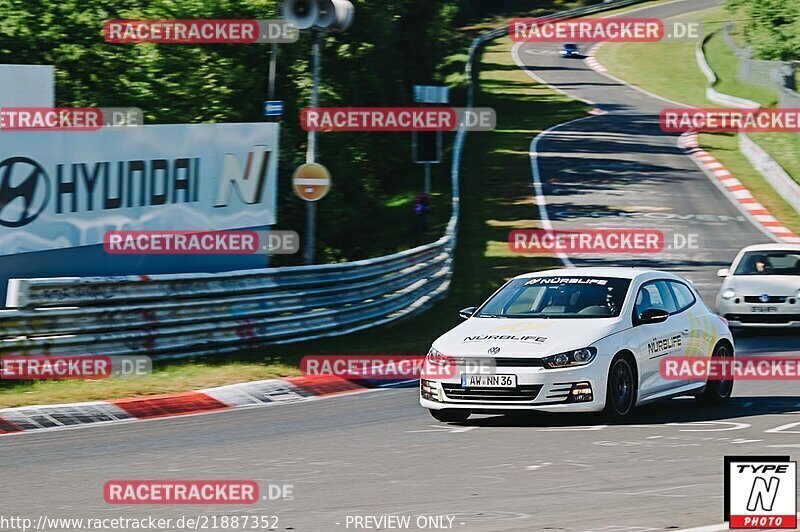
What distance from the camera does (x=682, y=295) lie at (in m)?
13.4

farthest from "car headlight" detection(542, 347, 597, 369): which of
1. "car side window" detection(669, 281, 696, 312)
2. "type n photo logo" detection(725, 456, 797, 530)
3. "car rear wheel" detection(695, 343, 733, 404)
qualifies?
"type n photo logo" detection(725, 456, 797, 530)

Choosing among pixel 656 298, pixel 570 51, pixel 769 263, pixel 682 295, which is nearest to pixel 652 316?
pixel 656 298

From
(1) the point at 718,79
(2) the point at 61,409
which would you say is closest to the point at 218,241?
(2) the point at 61,409

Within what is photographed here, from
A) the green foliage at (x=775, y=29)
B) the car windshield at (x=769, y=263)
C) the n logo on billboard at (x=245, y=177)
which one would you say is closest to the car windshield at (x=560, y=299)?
the n logo on billboard at (x=245, y=177)

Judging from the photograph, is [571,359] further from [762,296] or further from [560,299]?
[762,296]

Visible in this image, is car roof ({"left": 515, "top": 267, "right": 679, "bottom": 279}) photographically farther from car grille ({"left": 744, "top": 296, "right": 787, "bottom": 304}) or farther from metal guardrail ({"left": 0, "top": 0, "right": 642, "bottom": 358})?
car grille ({"left": 744, "top": 296, "right": 787, "bottom": 304})

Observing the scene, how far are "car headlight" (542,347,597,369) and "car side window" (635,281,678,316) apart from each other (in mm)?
1263

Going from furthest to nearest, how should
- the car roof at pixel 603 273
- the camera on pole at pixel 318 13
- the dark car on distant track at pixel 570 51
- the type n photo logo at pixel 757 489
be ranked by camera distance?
1. the dark car on distant track at pixel 570 51
2. the camera on pole at pixel 318 13
3. the car roof at pixel 603 273
4. the type n photo logo at pixel 757 489

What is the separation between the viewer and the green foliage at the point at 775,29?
205ft

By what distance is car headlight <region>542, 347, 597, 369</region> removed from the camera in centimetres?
1130

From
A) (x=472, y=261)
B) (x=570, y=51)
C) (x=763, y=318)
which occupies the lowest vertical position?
(x=472, y=261)

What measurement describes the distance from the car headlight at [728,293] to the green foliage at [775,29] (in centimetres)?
4234

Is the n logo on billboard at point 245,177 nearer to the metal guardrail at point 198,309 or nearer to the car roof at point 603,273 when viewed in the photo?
the metal guardrail at point 198,309

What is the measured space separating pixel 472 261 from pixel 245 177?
1111 cm
